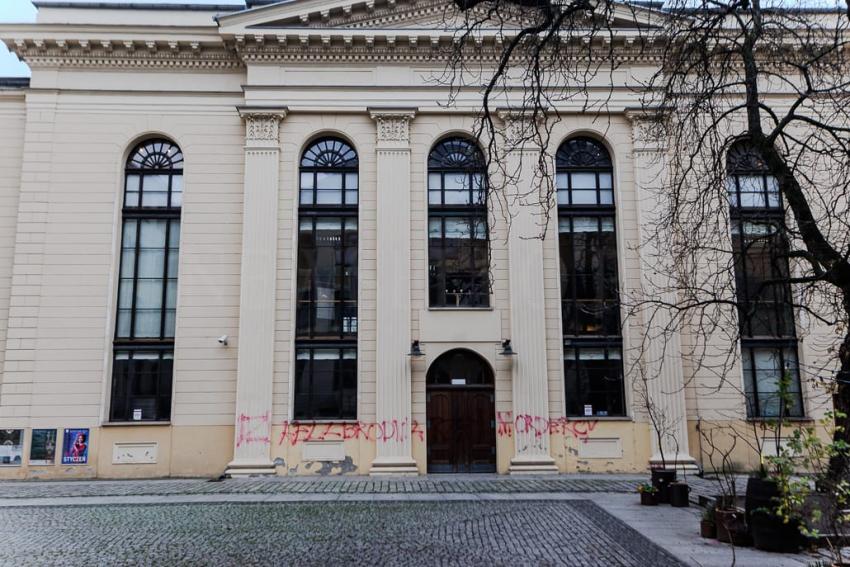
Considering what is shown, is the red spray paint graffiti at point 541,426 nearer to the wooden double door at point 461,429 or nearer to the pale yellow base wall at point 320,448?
the pale yellow base wall at point 320,448

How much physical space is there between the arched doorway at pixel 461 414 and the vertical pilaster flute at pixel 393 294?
827 mm

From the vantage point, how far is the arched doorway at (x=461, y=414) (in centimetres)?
1894

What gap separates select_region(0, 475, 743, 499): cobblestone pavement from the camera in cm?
1586

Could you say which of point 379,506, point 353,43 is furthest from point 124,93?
point 379,506

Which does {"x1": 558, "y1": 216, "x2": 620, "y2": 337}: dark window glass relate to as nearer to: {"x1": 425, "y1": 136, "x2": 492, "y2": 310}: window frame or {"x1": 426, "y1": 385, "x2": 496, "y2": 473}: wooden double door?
{"x1": 425, "y1": 136, "x2": 492, "y2": 310}: window frame

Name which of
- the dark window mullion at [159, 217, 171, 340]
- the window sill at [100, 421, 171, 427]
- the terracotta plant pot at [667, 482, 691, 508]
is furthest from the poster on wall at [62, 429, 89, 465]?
the terracotta plant pot at [667, 482, 691, 508]

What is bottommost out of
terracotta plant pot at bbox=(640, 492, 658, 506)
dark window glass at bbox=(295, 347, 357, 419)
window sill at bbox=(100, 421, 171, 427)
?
terracotta plant pot at bbox=(640, 492, 658, 506)

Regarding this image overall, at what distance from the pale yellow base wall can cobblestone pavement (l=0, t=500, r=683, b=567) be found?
454cm

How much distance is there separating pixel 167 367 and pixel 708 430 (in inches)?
617

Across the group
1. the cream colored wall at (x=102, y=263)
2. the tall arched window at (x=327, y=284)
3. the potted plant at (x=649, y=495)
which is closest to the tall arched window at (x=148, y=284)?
the cream colored wall at (x=102, y=263)

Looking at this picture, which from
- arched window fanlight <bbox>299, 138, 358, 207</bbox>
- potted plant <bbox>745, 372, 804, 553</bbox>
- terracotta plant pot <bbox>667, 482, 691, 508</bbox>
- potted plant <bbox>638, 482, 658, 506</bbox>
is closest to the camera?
potted plant <bbox>745, 372, 804, 553</bbox>

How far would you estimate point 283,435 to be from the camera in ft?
61.3

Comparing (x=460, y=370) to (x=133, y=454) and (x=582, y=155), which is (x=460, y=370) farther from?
(x=133, y=454)

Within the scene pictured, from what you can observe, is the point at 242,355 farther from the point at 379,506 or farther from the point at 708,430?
the point at 708,430
